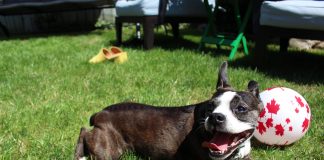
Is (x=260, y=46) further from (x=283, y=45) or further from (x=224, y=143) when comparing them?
(x=224, y=143)

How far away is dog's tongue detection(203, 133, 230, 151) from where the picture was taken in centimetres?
304

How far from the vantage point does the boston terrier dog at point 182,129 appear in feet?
9.99

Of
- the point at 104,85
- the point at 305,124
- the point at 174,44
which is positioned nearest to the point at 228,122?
the point at 305,124

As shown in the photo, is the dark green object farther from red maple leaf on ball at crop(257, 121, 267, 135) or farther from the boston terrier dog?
the boston terrier dog

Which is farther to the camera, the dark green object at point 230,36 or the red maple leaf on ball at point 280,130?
the dark green object at point 230,36

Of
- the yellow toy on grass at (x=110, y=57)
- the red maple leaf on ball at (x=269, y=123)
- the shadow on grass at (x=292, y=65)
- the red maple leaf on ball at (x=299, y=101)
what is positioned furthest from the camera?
the yellow toy on grass at (x=110, y=57)

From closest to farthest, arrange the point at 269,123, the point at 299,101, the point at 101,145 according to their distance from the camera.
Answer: the point at 101,145
the point at 269,123
the point at 299,101

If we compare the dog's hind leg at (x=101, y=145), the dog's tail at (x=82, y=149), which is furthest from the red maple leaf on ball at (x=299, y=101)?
the dog's tail at (x=82, y=149)

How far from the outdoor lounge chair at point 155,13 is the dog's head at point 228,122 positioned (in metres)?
5.95

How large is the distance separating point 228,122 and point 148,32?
6194 mm

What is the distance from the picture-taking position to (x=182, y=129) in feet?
11.4

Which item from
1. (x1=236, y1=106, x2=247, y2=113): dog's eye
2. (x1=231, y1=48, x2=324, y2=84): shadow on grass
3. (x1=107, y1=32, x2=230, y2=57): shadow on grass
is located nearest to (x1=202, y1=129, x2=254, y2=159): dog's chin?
(x1=236, y1=106, x2=247, y2=113): dog's eye

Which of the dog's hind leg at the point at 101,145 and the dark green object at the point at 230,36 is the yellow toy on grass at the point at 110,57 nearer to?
the dark green object at the point at 230,36

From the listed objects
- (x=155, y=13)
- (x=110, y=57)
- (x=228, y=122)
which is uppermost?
(x=228, y=122)
